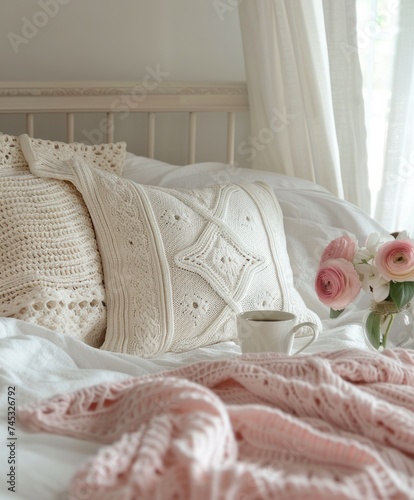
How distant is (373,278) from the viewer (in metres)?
1.37

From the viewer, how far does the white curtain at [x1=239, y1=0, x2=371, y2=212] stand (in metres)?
2.09

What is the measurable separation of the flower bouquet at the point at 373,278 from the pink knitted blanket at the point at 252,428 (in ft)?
0.54

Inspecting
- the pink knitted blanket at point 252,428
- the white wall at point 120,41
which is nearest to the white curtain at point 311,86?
the white wall at point 120,41

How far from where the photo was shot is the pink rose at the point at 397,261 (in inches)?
51.3

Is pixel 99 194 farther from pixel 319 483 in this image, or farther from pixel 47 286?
pixel 319 483

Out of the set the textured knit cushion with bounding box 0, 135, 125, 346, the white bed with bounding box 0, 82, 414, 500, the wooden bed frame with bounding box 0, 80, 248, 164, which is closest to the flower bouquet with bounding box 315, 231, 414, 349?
the white bed with bounding box 0, 82, 414, 500

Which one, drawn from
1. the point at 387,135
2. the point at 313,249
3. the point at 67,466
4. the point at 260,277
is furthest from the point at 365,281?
the point at 387,135

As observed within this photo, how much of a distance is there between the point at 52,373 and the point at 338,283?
0.47 m

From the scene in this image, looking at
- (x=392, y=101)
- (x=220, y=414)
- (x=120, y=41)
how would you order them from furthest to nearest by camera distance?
1. (x=120, y=41)
2. (x=392, y=101)
3. (x=220, y=414)

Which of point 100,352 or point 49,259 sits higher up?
point 49,259

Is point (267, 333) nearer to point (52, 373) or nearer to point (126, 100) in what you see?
point (52, 373)

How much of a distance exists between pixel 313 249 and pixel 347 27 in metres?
0.60

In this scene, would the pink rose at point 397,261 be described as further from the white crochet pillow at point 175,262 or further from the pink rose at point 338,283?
the white crochet pillow at point 175,262

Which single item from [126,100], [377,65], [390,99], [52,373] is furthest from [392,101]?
[52,373]
